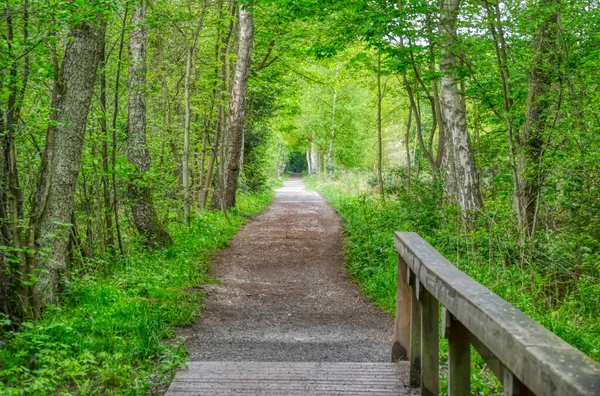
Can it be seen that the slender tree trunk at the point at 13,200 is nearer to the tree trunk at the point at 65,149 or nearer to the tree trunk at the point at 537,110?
the tree trunk at the point at 65,149

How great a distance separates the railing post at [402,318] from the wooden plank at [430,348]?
1.02 meters

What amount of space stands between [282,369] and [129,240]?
769 cm

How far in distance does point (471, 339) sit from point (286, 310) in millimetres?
5566

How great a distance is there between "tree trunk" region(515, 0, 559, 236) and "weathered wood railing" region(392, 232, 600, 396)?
5.42 m

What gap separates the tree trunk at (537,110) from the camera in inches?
368

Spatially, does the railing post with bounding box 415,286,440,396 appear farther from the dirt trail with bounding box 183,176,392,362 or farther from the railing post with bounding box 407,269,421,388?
the dirt trail with bounding box 183,176,392,362

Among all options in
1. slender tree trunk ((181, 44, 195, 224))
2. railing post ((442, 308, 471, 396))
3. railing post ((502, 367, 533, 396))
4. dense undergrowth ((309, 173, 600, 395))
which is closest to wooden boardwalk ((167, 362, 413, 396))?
dense undergrowth ((309, 173, 600, 395))

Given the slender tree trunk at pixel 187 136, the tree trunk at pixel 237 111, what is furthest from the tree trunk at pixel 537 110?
the tree trunk at pixel 237 111

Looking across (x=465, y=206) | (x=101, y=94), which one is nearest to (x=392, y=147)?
(x=465, y=206)

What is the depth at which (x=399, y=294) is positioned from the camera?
496cm

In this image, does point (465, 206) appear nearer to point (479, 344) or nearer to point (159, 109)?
point (479, 344)

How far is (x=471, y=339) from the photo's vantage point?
290 cm

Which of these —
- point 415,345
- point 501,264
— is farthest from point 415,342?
point 501,264

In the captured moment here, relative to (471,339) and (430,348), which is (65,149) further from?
(471,339)
